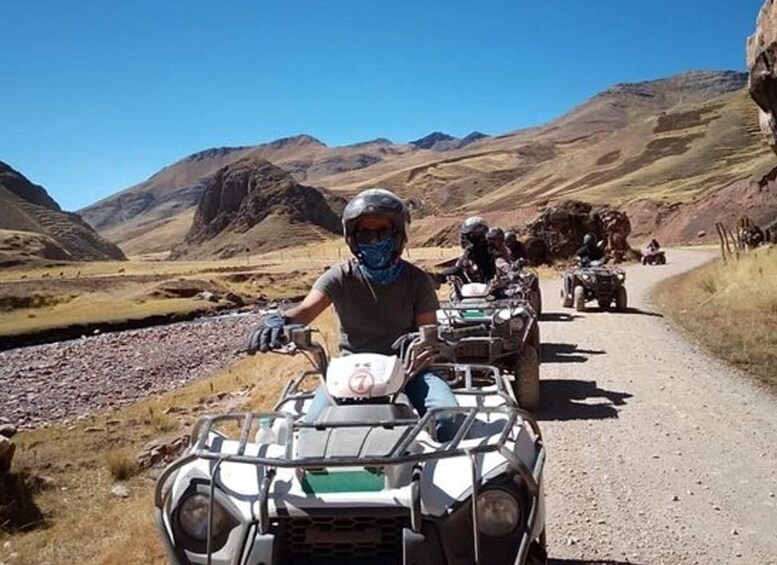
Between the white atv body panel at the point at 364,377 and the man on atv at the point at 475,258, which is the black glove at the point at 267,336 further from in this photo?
the man on atv at the point at 475,258

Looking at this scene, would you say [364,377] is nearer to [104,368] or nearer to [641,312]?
[641,312]

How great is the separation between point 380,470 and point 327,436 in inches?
11.3

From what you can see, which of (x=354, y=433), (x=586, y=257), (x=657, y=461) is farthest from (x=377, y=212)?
(x=586, y=257)

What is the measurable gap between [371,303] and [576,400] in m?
5.33

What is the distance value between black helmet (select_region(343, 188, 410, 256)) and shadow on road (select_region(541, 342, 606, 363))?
8050 mm

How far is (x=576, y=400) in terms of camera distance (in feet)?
31.2

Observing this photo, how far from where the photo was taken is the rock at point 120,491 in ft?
35.0

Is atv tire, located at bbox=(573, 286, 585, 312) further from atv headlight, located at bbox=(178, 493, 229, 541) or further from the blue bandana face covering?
atv headlight, located at bbox=(178, 493, 229, 541)

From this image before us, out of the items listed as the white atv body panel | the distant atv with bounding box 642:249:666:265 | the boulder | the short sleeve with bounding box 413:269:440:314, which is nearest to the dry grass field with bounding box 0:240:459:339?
the boulder

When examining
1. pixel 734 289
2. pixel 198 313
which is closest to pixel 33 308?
pixel 198 313

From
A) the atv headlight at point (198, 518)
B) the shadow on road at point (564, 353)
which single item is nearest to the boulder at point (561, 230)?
the shadow on road at point (564, 353)

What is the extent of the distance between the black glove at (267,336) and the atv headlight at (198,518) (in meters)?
1.05

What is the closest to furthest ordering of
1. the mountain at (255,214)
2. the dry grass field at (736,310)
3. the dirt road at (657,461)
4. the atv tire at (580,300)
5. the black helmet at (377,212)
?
the black helmet at (377,212) → the dirt road at (657,461) → the dry grass field at (736,310) → the atv tire at (580,300) → the mountain at (255,214)

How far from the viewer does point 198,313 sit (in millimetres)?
42656
